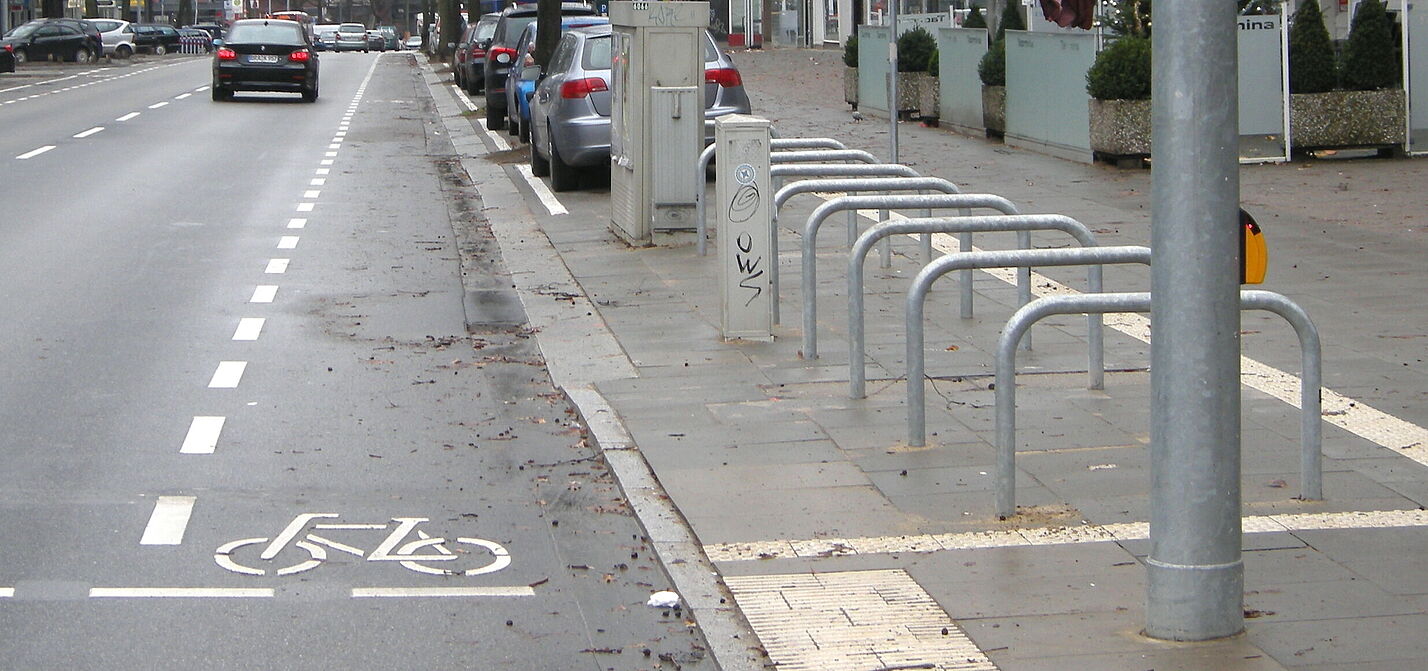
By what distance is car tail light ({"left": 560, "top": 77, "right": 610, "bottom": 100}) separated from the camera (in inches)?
659

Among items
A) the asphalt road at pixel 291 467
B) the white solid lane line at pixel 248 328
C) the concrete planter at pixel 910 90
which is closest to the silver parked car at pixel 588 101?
the asphalt road at pixel 291 467

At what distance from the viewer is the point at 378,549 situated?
19.5ft

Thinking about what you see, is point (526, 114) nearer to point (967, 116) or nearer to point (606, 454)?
point (967, 116)

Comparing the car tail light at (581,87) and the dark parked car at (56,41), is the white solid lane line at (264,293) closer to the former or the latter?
the car tail light at (581,87)

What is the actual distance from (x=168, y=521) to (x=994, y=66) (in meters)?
16.8

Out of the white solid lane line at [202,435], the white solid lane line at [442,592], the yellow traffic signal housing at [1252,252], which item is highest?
the yellow traffic signal housing at [1252,252]

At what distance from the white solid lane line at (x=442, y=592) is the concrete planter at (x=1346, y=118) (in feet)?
47.8

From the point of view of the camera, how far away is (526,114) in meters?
22.5

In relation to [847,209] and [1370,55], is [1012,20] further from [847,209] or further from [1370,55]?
[847,209]

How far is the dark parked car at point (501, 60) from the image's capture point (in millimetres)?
27297

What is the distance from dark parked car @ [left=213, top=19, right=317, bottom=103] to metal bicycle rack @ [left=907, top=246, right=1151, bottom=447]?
30.2 m

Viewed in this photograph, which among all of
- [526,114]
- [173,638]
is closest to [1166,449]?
[173,638]

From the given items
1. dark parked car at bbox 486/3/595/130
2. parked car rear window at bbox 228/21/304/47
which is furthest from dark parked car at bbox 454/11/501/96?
dark parked car at bbox 486/3/595/130

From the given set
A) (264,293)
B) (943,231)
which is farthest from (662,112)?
(943,231)
